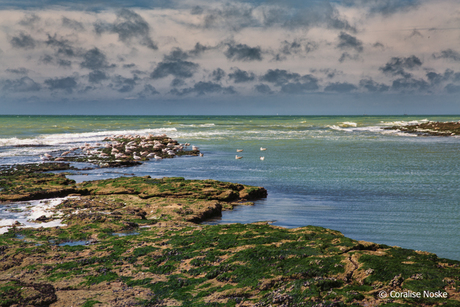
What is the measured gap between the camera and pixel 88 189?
1908 centimetres

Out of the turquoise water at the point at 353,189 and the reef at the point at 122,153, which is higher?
the reef at the point at 122,153

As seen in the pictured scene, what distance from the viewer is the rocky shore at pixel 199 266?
24.3ft

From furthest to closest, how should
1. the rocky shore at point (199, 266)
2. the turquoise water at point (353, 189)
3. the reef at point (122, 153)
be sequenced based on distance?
the reef at point (122, 153) → the turquoise water at point (353, 189) → the rocky shore at point (199, 266)

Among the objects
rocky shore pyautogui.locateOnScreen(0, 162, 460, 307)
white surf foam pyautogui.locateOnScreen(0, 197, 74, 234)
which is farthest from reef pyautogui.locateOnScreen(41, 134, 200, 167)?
rocky shore pyautogui.locateOnScreen(0, 162, 460, 307)

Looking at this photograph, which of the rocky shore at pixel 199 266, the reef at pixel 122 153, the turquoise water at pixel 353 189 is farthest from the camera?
the reef at pixel 122 153

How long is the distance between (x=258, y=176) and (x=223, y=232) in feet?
41.8

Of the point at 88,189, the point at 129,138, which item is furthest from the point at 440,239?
the point at 129,138

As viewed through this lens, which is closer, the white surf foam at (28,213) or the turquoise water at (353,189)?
the turquoise water at (353,189)

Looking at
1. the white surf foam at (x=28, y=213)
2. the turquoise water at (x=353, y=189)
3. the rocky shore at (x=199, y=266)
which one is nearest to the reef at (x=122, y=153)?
the turquoise water at (x=353, y=189)

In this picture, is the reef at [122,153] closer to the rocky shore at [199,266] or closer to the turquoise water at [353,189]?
the turquoise water at [353,189]

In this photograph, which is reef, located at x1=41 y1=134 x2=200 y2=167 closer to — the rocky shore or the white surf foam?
the white surf foam

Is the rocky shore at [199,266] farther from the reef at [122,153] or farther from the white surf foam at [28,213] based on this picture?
the reef at [122,153]

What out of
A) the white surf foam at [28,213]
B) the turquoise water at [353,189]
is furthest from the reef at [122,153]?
the white surf foam at [28,213]

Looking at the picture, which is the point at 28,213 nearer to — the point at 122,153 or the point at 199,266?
the point at 199,266
